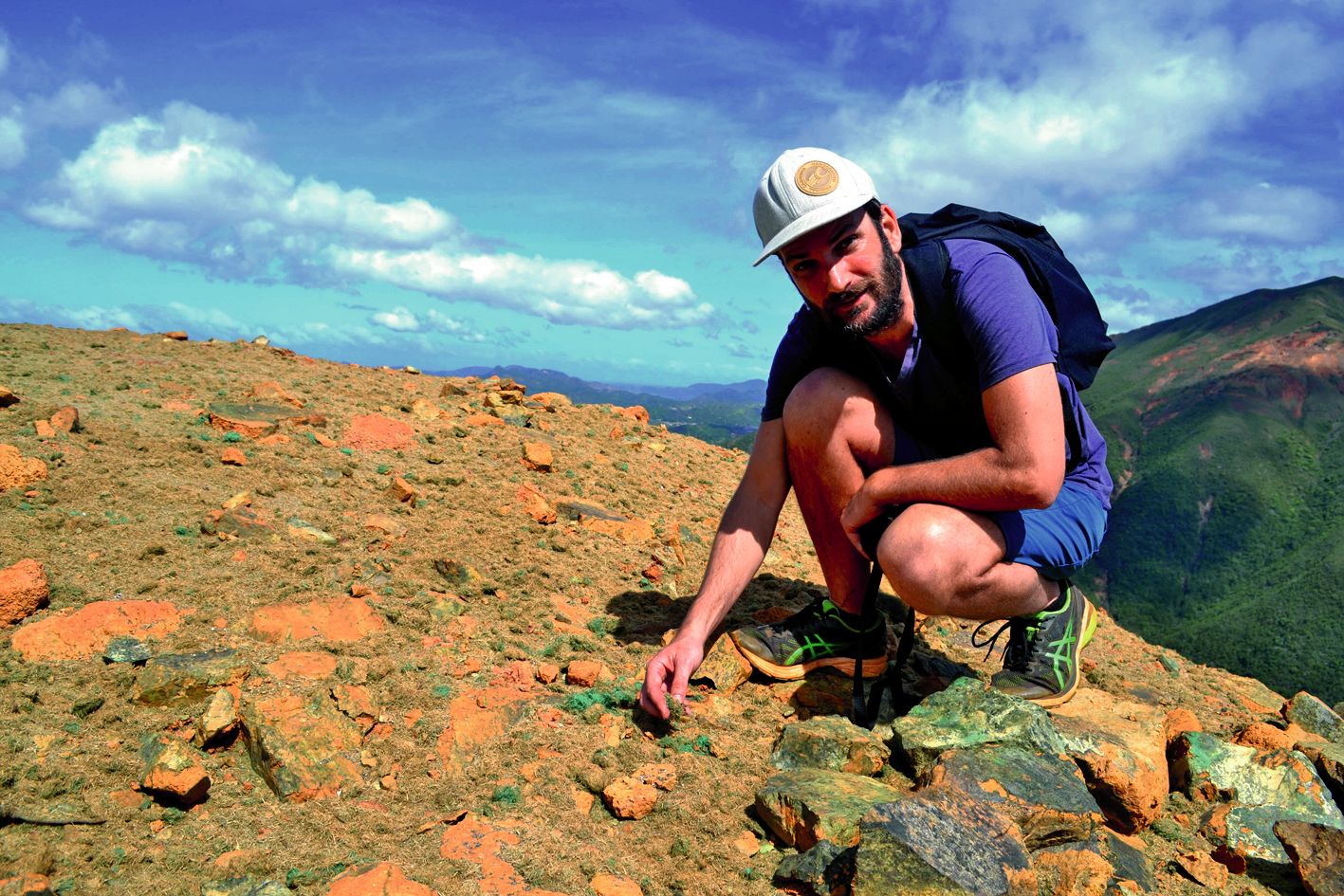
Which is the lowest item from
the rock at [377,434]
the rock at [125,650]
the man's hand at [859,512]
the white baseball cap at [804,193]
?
the rock at [125,650]

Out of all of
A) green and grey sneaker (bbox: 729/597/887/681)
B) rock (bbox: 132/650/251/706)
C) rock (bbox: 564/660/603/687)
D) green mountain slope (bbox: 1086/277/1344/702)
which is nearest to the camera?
rock (bbox: 132/650/251/706)

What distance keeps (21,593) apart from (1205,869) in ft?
14.7

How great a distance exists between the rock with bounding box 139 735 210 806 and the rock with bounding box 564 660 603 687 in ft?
4.64

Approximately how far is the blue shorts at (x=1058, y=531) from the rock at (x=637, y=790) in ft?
5.25

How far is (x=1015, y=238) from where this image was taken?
11.0 ft

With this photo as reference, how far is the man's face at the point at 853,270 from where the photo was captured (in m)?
3.17

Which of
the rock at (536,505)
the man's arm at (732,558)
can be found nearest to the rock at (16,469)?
the rock at (536,505)

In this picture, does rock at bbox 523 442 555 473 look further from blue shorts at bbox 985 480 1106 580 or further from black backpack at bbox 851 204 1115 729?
blue shorts at bbox 985 480 1106 580

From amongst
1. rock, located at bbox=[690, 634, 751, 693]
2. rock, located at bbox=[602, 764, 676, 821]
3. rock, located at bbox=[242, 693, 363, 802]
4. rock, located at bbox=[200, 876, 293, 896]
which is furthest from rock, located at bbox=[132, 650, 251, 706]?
rock, located at bbox=[690, 634, 751, 693]

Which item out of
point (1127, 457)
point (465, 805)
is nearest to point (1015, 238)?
point (465, 805)

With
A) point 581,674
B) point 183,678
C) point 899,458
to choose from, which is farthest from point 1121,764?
point 183,678

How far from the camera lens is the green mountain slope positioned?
220 feet

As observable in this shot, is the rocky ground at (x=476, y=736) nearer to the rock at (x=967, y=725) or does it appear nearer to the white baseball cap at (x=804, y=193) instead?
the rock at (x=967, y=725)

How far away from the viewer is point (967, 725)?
314 cm
